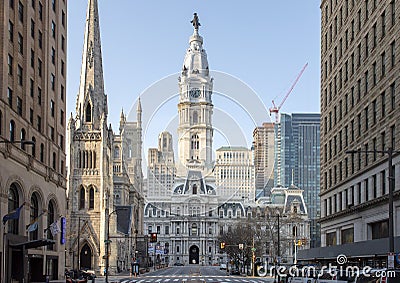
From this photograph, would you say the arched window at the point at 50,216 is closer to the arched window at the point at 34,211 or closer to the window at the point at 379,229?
the arched window at the point at 34,211

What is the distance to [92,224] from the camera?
129 m

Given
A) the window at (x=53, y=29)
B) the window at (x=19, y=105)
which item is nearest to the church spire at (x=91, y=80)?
the window at (x=53, y=29)

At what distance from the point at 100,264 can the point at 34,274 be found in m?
62.2

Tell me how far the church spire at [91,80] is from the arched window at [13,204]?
76439 mm

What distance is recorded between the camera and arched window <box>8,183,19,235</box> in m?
54.2

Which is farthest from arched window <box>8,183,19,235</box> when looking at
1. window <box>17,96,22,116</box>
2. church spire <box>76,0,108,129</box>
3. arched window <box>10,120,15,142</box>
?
church spire <box>76,0,108,129</box>

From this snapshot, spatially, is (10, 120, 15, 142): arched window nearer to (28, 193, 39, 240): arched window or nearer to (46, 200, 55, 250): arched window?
(28, 193, 39, 240): arched window

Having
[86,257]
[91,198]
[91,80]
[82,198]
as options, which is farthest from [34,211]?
[91,80]

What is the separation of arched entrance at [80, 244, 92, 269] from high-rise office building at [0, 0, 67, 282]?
53.4 meters

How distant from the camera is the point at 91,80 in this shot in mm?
134750

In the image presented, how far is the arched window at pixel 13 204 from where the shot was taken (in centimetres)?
5419

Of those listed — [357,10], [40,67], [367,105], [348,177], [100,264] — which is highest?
[357,10]

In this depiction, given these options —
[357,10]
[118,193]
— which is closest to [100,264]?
[118,193]

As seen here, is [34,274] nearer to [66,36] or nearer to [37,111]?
[37,111]
